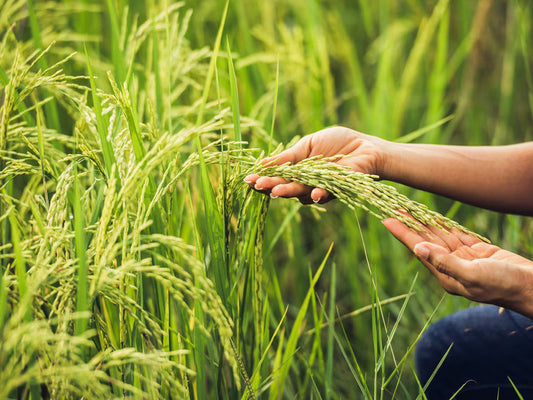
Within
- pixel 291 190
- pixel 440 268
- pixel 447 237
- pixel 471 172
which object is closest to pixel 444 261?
pixel 440 268

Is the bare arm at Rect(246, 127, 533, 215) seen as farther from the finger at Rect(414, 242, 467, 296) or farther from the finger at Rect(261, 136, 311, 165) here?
the finger at Rect(414, 242, 467, 296)

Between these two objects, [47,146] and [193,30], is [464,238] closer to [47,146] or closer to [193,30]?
[47,146]

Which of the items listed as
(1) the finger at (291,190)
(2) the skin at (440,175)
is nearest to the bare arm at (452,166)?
(2) the skin at (440,175)

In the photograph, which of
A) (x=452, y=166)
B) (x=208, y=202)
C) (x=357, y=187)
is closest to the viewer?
(x=357, y=187)

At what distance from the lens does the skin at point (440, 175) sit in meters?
1.07

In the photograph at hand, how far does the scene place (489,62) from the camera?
3066 millimetres

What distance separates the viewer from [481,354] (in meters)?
1.35

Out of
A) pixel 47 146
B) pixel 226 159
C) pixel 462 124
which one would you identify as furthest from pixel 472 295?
pixel 462 124

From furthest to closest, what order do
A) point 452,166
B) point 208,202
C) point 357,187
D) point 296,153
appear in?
point 452,166
point 296,153
point 208,202
point 357,187

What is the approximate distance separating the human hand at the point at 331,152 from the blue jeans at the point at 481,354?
1.69 feet

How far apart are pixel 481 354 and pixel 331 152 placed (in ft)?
2.27

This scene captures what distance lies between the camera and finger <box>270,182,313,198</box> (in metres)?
1.04

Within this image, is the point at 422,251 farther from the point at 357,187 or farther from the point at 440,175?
the point at 440,175

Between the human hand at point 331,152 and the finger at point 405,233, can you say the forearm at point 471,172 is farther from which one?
the finger at point 405,233
